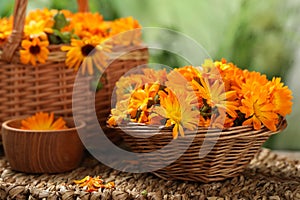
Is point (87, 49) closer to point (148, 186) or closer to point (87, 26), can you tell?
point (87, 26)

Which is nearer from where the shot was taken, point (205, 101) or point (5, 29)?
point (205, 101)

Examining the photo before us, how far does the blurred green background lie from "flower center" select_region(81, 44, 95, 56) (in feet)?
2.33

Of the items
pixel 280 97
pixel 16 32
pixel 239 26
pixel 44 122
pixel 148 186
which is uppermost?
pixel 239 26

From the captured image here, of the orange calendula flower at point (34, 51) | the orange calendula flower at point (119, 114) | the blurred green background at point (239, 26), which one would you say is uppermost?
the blurred green background at point (239, 26)

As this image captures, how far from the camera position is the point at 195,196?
111 centimetres

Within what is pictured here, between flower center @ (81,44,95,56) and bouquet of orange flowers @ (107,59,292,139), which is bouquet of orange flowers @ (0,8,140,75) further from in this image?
bouquet of orange flowers @ (107,59,292,139)

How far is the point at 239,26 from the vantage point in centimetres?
198

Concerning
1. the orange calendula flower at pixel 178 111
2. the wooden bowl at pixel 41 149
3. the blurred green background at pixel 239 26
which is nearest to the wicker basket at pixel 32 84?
the wooden bowl at pixel 41 149

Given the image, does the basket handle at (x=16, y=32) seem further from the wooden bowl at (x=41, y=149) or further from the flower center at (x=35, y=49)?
the wooden bowl at (x=41, y=149)

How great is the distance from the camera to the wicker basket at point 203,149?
109cm

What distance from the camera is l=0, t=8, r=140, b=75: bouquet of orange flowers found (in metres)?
1.34

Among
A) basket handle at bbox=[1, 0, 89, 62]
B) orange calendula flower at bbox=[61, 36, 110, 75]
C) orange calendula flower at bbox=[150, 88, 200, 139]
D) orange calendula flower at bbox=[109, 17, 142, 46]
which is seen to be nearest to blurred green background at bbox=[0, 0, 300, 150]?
orange calendula flower at bbox=[109, 17, 142, 46]

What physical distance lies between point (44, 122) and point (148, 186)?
33cm

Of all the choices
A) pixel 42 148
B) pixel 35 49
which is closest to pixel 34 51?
pixel 35 49
